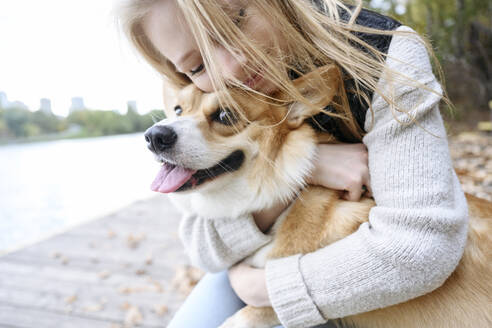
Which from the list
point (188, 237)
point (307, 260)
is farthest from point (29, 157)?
point (307, 260)

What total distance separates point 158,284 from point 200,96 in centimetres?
154

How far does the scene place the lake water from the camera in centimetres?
370

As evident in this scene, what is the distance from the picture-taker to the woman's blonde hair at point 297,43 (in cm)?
90

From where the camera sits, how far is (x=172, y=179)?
103 cm

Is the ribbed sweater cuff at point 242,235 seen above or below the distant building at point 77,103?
below

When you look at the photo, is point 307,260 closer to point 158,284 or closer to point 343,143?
point 343,143

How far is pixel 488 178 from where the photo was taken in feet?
9.15

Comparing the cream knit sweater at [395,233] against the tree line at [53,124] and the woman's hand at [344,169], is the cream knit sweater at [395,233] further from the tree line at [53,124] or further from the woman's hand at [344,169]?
the tree line at [53,124]

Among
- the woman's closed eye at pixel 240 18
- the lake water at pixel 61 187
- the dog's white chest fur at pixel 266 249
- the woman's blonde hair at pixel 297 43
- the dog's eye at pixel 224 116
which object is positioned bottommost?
the lake water at pixel 61 187

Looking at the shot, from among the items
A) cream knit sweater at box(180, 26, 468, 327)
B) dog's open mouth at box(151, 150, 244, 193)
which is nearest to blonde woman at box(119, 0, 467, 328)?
cream knit sweater at box(180, 26, 468, 327)

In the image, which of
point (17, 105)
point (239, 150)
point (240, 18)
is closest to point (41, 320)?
point (239, 150)

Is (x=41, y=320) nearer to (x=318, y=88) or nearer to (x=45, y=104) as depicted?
(x=318, y=88)

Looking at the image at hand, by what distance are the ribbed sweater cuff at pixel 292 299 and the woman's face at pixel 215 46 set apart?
0.56m

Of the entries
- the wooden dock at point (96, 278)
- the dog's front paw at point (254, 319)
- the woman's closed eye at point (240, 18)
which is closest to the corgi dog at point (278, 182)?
the dog's front paw at point (254, 319)
